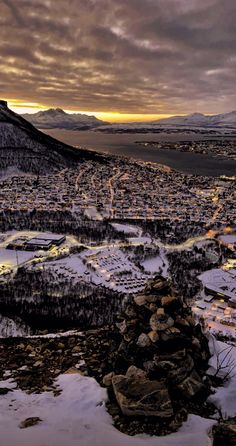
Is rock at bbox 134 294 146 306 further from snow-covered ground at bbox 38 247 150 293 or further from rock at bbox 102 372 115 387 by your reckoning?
snow-covered ground at bbox 38 247 150 293

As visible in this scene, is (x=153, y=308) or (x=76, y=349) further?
(x=76, y=349)

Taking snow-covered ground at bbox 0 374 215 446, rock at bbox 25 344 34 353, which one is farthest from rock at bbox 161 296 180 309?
rock at bbox 25 344 34 353

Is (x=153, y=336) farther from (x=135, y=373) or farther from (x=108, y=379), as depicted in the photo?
(x=108, y=379)


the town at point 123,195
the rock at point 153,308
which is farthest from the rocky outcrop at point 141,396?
the town at point 123,195

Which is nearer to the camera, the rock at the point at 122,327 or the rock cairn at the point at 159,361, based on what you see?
the rock cairn at the point at 159,361

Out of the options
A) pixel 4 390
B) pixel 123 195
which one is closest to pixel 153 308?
pixel 4 390

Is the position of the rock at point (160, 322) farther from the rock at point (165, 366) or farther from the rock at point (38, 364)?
the rock at point (38, 364)
